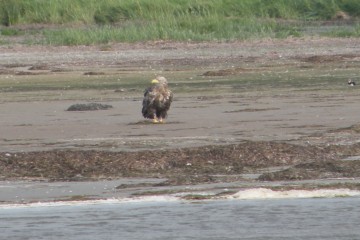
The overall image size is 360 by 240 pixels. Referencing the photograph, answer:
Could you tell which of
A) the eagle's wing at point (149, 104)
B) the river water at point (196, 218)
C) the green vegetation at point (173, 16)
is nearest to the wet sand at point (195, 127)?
the eagle's wing at point (149, 104)

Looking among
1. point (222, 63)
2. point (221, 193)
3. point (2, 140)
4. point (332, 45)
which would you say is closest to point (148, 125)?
point (2, 140)

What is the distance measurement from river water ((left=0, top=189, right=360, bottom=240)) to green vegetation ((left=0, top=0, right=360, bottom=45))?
26356 millimetres

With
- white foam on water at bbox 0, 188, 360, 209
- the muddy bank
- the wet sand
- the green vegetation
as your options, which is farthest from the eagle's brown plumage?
the green vegetation

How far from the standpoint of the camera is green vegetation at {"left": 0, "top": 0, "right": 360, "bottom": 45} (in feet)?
125

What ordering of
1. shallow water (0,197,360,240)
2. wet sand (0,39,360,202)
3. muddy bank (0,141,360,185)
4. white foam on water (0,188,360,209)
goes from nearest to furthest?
shallow water (0,197,360,240), white foam on water (0,188,360,209), muddy bank (0,141,360,185), wet sand (0,39,360,202)

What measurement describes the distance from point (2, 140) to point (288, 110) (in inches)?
174

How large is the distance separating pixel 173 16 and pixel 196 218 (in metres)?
30.6

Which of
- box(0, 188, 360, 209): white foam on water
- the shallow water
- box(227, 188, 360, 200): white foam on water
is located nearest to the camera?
the shallow water

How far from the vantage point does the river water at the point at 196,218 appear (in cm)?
977

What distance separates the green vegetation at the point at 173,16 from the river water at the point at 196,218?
26.4 m

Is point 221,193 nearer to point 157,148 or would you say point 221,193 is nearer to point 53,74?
point 157,148

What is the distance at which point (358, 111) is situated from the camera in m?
17.2

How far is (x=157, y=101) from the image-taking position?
15961 mm

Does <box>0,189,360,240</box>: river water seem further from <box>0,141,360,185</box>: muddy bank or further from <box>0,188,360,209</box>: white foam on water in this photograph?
<box>0,141,360,185</box>: muddy bank
